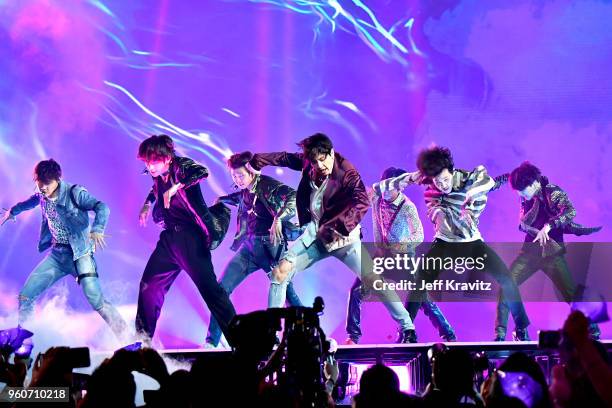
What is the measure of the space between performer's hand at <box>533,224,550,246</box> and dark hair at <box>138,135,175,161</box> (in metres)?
3.66

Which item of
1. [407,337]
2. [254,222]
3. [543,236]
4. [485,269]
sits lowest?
[407,337]

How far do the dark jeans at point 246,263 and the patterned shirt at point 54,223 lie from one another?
1742 millimetres

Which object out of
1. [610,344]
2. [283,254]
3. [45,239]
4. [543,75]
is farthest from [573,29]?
[45,239]

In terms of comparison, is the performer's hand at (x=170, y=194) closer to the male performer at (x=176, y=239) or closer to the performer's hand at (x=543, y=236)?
the male performer at (x=176, y=239)

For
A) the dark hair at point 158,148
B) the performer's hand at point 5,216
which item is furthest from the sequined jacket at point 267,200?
the performer's hand at point 5,216

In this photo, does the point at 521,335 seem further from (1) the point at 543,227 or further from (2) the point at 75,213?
(2) the point at 75,213

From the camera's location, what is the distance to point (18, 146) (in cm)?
750

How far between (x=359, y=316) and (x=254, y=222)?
137 cm

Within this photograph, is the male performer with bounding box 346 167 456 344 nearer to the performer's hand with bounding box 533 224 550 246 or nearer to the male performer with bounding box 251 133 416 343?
the male performer with bounding box 251 133 416 343

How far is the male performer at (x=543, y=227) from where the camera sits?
21.8 ft

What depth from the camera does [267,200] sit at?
6.96 metres

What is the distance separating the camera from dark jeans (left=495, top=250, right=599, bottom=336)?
21.5 ft

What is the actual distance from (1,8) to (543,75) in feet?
18.9

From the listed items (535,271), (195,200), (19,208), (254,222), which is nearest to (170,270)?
(195,200)
